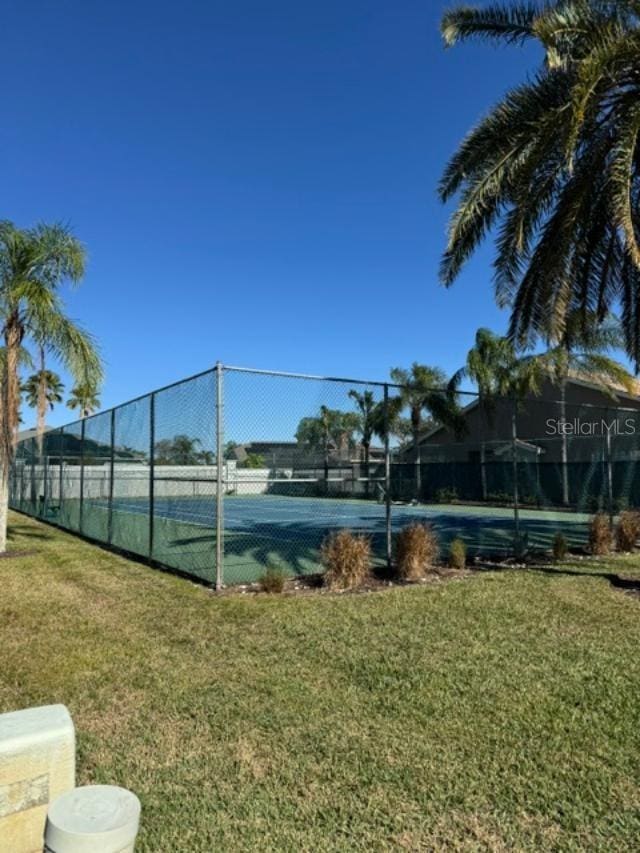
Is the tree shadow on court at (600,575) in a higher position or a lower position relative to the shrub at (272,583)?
lower

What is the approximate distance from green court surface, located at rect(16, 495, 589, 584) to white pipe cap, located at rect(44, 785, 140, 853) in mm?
6471

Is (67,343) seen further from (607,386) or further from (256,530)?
(607,386)

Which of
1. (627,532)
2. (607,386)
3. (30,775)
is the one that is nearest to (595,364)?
(607,386)

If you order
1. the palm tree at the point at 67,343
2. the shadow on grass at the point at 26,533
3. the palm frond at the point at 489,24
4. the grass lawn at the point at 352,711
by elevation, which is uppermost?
the palm frond at the point at 489,24

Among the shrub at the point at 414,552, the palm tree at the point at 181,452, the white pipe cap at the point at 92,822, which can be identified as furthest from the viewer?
the palm tree at the point at 181,452

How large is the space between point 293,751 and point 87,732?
1.31 m

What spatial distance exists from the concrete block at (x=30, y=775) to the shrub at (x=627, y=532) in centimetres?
1116

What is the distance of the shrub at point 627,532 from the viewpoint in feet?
38.7

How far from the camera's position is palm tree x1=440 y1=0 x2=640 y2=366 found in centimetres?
736

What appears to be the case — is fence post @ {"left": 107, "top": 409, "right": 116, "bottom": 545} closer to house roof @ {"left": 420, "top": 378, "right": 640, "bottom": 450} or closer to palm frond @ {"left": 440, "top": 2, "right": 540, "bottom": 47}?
palm frond @ {"left": 440, "top": 2, "right": 540, "bottom": 47}

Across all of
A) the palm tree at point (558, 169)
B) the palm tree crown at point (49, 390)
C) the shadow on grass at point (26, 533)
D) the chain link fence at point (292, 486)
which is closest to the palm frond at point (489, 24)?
the palm tree at point (558, 169)

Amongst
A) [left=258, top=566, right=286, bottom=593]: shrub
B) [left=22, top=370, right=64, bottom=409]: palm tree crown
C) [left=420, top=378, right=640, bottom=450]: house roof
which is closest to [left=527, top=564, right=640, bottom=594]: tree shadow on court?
[left=258, top=566, right=286, bottom=593]: shrub

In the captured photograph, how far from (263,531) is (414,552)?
7919 millimetres

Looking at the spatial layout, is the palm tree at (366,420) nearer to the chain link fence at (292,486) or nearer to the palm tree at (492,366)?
the chain link fence at (292,486)
